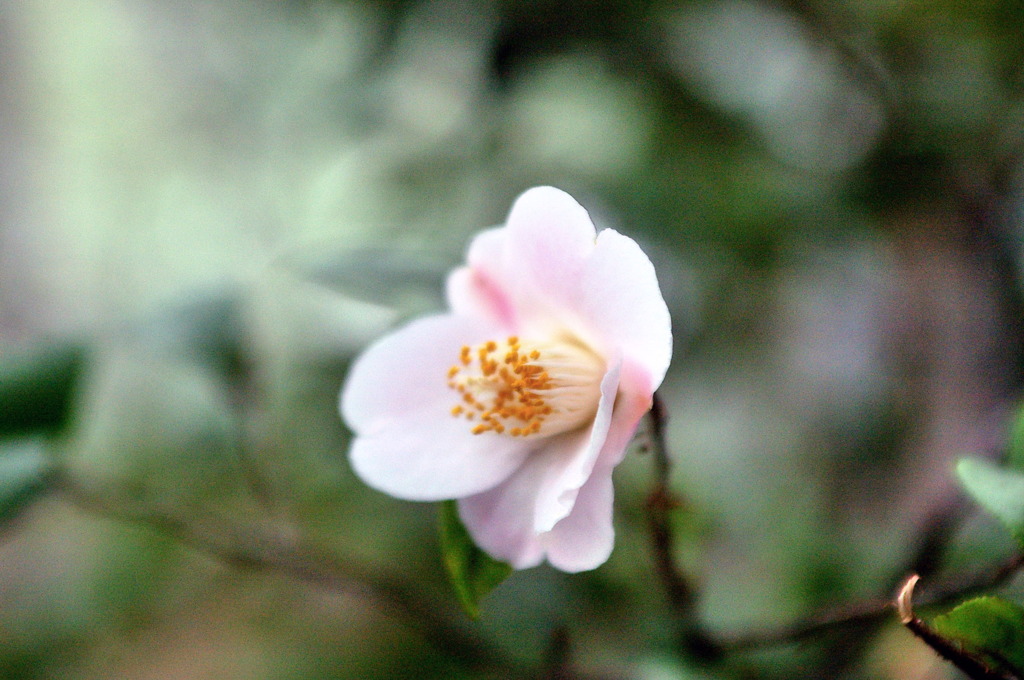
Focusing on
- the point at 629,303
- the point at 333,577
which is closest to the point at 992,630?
the point at 629,303

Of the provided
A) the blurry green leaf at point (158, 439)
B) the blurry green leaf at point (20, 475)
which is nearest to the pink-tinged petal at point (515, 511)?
the blurry green leaf at point (20, 475)

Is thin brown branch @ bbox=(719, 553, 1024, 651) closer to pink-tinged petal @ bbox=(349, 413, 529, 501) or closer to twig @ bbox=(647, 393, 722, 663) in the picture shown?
twig @ bbox=(647, 393, 722, 663)

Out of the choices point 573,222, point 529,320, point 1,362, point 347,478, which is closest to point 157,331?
point 1,362

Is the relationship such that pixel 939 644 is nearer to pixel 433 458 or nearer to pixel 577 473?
pixel 577 473

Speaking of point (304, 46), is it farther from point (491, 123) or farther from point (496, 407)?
point (496, 407)

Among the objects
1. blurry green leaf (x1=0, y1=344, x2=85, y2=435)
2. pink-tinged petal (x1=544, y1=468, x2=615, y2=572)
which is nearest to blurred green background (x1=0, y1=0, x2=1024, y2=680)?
blurry green leaf (x1=0, y1=344, x2=85, y2=435)

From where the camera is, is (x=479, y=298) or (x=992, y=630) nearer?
(x=992, y=630)

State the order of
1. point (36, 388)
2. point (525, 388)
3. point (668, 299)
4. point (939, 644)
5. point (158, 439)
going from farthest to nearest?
point (158, 439) → point (668, 299) → point (36, 388) → point (525, 388) → point (939, 644)
